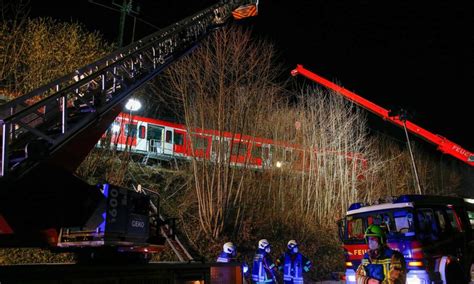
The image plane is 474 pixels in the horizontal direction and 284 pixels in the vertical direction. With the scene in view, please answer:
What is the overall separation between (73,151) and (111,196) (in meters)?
0.94

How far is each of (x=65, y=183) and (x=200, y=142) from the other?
27.5 ft

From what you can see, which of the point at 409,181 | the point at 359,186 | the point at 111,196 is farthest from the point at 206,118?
the point at 409,181

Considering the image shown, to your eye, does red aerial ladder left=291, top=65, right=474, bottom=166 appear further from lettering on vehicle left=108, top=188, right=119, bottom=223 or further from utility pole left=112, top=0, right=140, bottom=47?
lettering on vehicle left=108, top=188, right=119, bottom=223

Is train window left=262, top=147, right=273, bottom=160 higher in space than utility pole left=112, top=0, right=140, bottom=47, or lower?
lower

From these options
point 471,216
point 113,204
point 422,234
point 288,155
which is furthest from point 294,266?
point 288,155

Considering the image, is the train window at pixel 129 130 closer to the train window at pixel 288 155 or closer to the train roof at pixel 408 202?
the train window at pixel 288 155

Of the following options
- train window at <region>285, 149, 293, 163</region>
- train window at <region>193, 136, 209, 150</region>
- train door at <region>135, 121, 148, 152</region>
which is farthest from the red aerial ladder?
train window at <region>193, 136, 209, 150</region>

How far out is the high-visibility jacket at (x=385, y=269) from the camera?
Result: 150 inches

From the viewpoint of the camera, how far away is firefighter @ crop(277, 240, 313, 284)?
7539 mm

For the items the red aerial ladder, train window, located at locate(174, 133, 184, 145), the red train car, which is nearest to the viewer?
the red train car

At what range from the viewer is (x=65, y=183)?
404 centimetres

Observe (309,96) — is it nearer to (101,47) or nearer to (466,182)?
(101,47)

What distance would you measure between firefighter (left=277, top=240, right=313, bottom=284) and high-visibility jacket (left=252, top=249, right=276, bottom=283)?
538 millimetres

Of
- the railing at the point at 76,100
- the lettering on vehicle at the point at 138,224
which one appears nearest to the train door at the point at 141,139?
the railing at the point at 76,100
